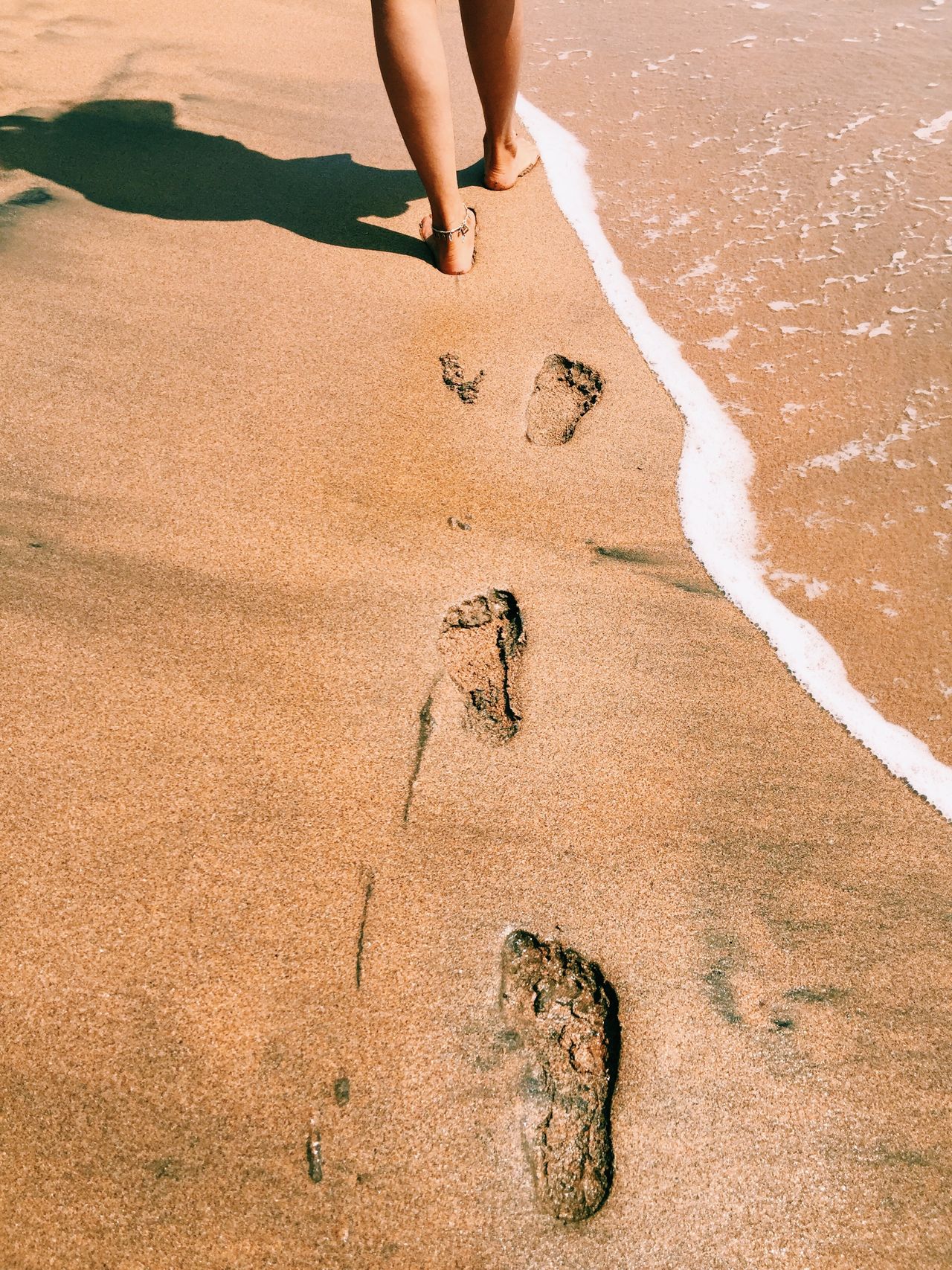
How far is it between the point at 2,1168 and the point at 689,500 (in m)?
1.61

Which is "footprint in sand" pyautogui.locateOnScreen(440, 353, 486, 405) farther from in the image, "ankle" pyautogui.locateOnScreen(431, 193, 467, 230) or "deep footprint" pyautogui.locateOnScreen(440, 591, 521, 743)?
"deep footprint" pyautogui.locateOnScreen(440, 591, 521, 743)

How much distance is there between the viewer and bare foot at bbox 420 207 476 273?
228 cm

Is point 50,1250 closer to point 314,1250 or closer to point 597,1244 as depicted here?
point 314,1250

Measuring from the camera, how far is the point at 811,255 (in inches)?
99.0

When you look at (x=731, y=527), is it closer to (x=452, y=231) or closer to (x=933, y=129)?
(x=452, y=231)

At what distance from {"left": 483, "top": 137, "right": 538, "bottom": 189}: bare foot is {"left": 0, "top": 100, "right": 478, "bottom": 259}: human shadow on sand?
8 centimetres

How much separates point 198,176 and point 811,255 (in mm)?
1808

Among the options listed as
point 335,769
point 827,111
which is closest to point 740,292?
point 827,111

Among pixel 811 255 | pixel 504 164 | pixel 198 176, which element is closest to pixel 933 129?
pixel 811 255

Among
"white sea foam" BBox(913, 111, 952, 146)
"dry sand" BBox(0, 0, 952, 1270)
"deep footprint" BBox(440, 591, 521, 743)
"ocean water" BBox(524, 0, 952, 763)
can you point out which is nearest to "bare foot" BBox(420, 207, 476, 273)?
"dry sand" BBox(0, 0, 952, 1270)

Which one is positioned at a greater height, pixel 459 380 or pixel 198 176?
pixel 198 176

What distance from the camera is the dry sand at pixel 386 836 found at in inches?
40.2

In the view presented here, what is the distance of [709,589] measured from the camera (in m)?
1.73

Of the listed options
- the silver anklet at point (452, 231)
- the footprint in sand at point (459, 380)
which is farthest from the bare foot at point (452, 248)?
the footprint in sand at point (459, 380)
